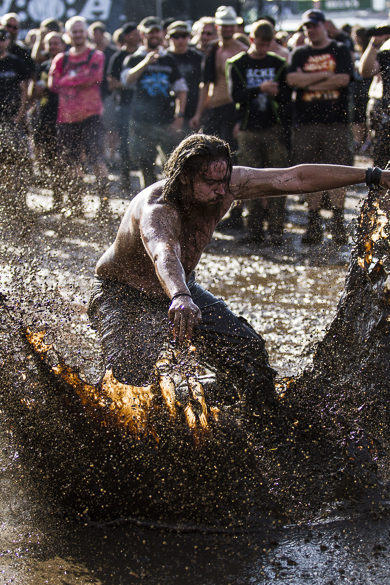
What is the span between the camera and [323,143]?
22.1 feet

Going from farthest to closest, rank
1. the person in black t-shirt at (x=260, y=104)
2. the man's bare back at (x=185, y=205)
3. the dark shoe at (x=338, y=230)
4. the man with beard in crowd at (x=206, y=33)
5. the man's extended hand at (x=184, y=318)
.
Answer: the man with beard in crowd at (x=206, y=33)
the person in black t-shirt at (x=260, y=104)
the dark shoe at (x=338, y=230)
the man's bare back at (x=185, y=205)
the man's extended hand at (x=184, y=318)

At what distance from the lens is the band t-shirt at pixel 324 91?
6.55 metres

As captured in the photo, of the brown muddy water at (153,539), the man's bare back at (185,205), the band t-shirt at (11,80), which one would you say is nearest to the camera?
the brown muddy water at (153,539)

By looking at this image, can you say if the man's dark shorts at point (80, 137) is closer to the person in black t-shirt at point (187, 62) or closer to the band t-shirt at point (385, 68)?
the person in black t-shirt at point (187, 62)

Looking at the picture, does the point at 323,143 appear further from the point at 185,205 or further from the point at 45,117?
the point at 185,205

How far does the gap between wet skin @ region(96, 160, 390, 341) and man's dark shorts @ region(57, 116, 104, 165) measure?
4519 millimetres

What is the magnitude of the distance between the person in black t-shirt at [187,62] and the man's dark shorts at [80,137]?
1.17m

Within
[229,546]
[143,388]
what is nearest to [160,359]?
[143,388]

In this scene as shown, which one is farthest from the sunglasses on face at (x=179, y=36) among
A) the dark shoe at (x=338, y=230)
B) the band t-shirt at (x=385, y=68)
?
the dark shoe at (x=338, y=230)

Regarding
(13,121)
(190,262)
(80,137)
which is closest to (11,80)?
(13,121)

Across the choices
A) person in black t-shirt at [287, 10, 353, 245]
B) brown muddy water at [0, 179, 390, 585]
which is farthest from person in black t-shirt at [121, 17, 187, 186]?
brown muddy water at [0, 179, 390, 585]

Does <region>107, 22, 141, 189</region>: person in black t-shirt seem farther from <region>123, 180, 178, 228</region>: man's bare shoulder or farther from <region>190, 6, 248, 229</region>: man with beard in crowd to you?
<region>123, 180, 178, 228</region>: man's bare shoulder

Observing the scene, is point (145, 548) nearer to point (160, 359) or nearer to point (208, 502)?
point (208, 502)

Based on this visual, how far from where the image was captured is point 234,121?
7387 mm
